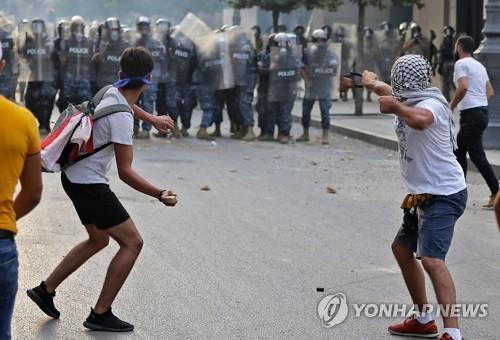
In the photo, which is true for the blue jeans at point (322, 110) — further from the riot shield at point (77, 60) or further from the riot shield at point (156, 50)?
the riot shield at point (77, 60)

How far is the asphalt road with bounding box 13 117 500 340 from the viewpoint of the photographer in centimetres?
653

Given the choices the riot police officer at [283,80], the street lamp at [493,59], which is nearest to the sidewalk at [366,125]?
the street lamp at [493,59]

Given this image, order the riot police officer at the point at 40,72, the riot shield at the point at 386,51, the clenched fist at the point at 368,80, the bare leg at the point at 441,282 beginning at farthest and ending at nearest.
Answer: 1. the riot shield at the point at 386,51
2. the riot police officer at the point at 40,72
3. the clenched fist at the point at 368,80
4. the bare leg at the point at 441,282

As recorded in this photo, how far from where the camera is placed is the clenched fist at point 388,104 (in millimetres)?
5570

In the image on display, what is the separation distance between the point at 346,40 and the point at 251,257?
17423 mm

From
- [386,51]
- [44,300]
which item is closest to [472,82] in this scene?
[44,300]

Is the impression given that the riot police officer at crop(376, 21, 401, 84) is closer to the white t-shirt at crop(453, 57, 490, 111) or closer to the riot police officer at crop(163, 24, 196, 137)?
the riot police officer at crop(163, 24, 196, 137)

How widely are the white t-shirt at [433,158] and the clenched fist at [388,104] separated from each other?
34 cm

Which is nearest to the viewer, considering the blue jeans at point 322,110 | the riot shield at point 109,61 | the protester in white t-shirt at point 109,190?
the protester in white t-shirt at point 109,190

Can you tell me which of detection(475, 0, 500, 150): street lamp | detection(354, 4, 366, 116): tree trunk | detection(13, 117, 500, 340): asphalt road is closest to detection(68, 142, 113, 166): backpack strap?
detection(13, 117, 500, 340): asphalt road

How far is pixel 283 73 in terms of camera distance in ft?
63.9

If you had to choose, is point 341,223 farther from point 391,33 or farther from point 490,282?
point 391,33

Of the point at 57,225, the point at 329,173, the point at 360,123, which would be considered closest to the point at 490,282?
the point at 57,225

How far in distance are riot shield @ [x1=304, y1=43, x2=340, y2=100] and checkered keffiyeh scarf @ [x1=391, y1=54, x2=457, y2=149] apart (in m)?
13.4
